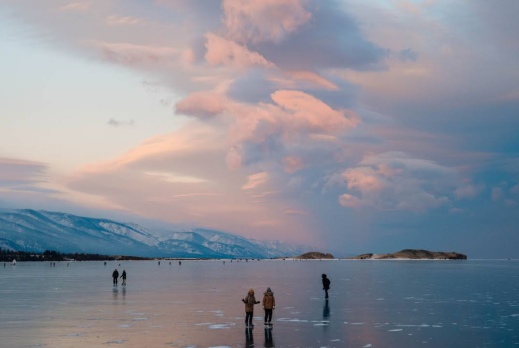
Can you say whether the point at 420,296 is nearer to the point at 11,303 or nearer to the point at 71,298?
the point at 71,298

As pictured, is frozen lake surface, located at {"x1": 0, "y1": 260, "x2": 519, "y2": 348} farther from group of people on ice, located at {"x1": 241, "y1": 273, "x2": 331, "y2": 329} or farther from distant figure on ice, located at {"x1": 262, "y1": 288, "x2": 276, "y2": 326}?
distant figure on ice, located at {"x1": 262, "y1": 288, "x2": 276, "y2": 326}

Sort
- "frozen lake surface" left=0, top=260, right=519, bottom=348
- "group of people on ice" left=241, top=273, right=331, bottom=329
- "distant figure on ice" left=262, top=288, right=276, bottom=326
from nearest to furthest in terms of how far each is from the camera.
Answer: "frozen lake surface" left=0, top=260, right=519, bottom=348, "group of people on ice" left=241, top=273, right=331, bottom=329, "distant figure on ice" left=262, top=288, right=276, bottom=326

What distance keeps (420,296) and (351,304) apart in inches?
454

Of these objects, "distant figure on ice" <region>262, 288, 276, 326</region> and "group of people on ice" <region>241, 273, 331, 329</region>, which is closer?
"group of people on ice" <region>241, 273, 331, 329</region>

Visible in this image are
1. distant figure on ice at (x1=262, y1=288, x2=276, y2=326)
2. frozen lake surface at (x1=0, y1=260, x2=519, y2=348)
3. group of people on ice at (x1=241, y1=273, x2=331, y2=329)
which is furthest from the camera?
distant figure on ice at (x1=262, y1=288, x2=276, y2=326)

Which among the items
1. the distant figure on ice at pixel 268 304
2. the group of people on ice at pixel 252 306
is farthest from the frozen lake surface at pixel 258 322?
the distant figure on ice at pixel 268 304

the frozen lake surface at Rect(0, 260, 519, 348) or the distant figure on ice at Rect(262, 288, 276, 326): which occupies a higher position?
the distant figure on ice at Rect(262, 288, 276, 326)

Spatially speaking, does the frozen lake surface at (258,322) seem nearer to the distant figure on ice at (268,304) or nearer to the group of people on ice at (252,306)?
the group of people on ice at (252,306)

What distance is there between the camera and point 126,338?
28266 mm

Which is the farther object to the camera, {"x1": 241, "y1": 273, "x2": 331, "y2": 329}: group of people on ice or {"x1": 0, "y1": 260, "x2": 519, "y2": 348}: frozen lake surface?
{"x1": 241, "y1": 273, "x2": 331, "y2": 329}: group of people on ice

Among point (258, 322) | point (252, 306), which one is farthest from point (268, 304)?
point (258, 322)

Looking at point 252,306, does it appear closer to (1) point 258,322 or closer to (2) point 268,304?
(2) point 268,304

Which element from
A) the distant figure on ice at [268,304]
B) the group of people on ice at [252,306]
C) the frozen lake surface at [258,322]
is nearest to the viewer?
the frozen lake surface at [258,322]

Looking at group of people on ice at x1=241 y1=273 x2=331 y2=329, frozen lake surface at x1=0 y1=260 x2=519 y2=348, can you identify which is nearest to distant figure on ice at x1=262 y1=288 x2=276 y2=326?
group of people on ice at x1=241 y1=273 x2=331 y2=329
